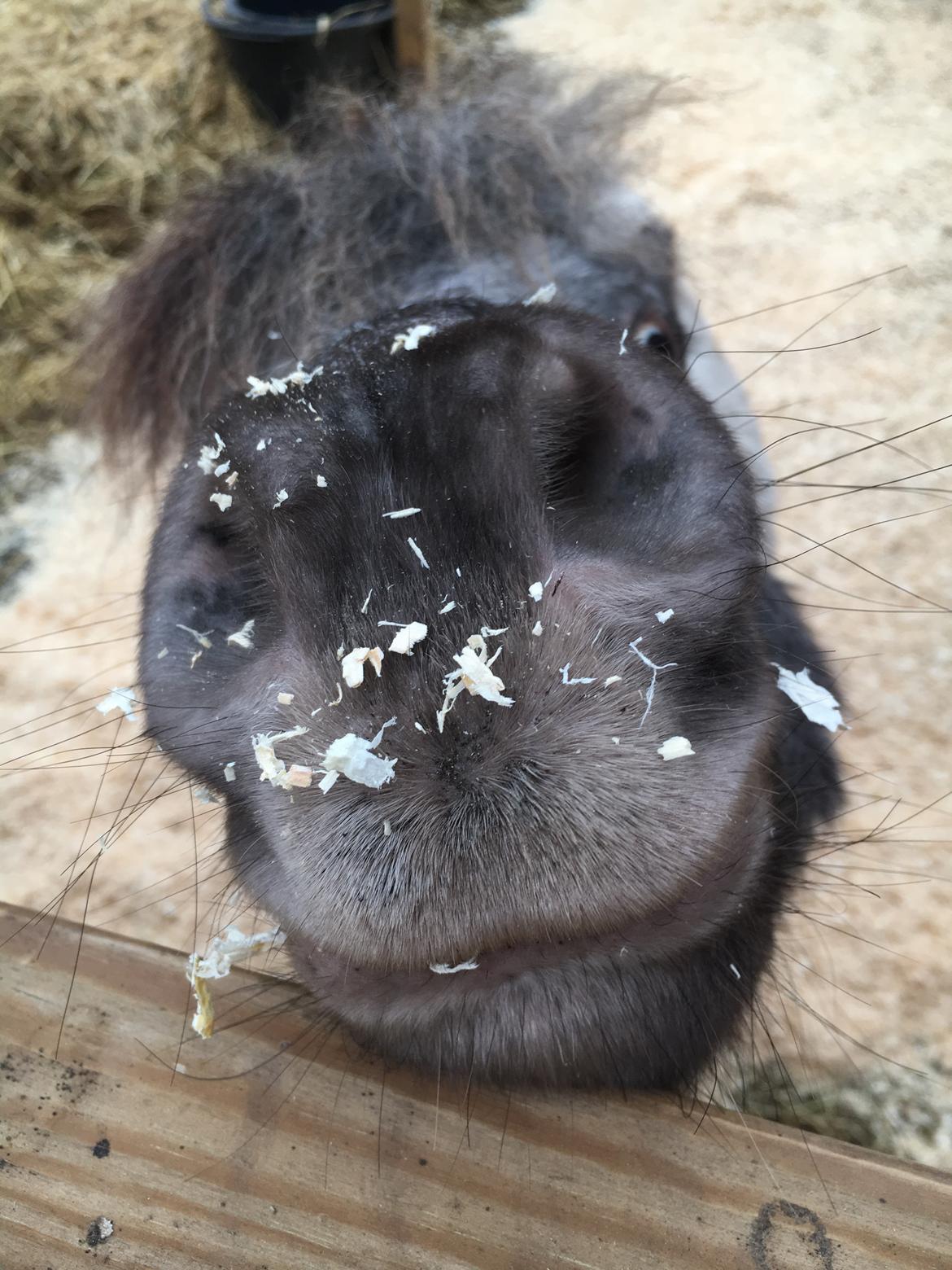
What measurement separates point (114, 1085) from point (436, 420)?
0.63 meters

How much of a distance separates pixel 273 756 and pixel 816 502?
5.85ft

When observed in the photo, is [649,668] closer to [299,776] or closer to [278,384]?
[299,776]

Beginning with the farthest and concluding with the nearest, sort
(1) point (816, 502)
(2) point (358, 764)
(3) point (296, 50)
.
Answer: (3) point (296, 50)
(1) point (816, 502)
(2) point (358, 764)

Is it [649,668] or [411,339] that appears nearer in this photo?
[649,668]

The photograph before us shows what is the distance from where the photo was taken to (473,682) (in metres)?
0.64

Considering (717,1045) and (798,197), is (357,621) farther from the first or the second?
(798,197)

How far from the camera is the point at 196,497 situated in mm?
904

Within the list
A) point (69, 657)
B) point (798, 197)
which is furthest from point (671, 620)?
point (798, 197)

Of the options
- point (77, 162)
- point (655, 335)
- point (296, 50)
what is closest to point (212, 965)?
point (655, 335)

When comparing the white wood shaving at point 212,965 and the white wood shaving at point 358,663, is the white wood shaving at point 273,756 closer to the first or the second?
the white wood shaving at point 358,663

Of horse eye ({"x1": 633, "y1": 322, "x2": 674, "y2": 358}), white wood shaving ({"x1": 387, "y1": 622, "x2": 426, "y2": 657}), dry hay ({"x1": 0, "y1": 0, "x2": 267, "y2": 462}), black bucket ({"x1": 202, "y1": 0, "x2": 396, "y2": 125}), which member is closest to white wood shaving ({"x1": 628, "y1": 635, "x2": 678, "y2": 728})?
white wood shaving ({"x1": 387, "y1": 622, "x2": 426, "y2": 657})

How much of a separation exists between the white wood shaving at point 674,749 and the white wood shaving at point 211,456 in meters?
0.48

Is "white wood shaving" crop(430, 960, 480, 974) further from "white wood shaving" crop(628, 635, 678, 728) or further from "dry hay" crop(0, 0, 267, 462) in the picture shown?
"dry hay" crop(0, 0, 267, 462)

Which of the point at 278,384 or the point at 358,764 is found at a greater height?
the point at 278,384
